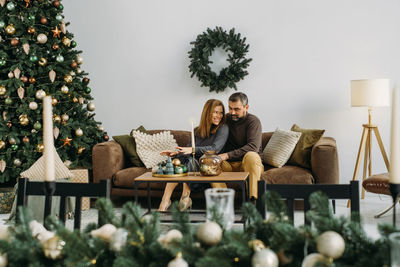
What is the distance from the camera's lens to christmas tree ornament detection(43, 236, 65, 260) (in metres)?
0.79

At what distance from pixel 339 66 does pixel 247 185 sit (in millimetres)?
2010

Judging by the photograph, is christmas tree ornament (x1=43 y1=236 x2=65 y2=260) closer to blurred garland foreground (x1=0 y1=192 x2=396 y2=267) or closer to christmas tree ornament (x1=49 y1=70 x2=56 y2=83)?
blurred garland foreground (x1=0 y1=192 x2=396 y2=267)

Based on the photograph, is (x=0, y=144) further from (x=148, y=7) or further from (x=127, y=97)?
(x=148, y=7)

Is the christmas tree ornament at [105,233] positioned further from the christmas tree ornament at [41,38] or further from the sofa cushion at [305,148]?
the christmas tree ornament at [41,38]

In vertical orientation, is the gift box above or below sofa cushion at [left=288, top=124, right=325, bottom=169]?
below

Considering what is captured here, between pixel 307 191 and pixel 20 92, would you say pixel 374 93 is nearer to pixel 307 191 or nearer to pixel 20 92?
pixel 307 191

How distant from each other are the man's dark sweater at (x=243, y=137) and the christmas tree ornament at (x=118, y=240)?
3.21 metres

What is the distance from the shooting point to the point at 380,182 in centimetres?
341

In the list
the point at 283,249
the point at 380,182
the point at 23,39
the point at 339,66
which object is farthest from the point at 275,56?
the point at 283,249

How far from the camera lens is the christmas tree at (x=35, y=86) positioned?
13.4 ft

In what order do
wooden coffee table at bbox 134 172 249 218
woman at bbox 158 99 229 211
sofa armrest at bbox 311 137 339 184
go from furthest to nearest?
woman at bbox 158 99 229 211, sofa armrest at bbox 311 137 339 184, wooden coffee table at bbox 134 172 249 218

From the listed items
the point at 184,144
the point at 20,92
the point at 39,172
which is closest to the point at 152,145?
the point at 184,144

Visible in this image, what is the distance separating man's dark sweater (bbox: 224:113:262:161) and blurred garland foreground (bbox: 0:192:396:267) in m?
3.15

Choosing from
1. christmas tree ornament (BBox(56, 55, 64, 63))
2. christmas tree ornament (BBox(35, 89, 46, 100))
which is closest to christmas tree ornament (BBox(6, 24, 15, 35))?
christmas tree ornament (BBox(56, 55, 64, 63))
